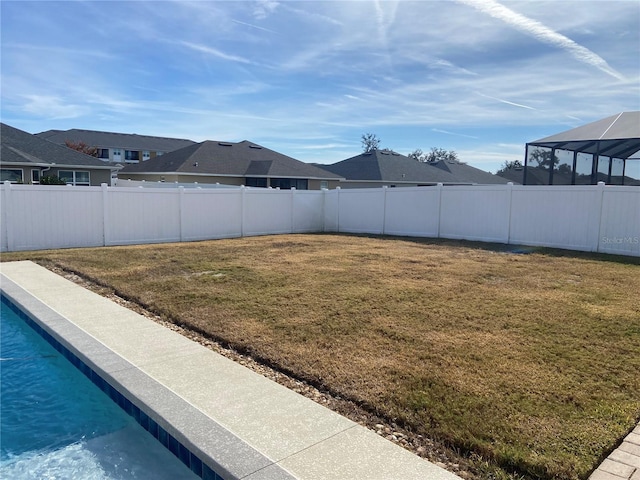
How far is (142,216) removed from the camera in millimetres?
13531

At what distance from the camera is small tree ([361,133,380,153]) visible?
70.5 metres

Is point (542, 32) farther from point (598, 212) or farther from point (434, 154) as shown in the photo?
point (434, 154)

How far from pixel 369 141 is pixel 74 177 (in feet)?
169

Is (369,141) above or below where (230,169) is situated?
above

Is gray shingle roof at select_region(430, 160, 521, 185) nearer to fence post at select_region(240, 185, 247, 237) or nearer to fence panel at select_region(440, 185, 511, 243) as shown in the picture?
fence panel at select_region(440, 185, 511, 243)

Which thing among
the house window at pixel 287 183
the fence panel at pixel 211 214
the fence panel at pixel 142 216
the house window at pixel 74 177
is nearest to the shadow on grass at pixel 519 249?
the fence panel at pixel 211 214

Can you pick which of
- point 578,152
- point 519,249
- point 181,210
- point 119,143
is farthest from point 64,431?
point 119,143

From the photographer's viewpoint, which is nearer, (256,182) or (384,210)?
(384,210)

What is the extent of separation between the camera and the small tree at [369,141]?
7050 cm

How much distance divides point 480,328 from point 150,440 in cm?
367

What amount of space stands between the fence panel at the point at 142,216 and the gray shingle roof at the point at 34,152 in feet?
41.6

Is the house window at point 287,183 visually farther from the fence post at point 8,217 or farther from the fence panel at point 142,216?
the fence post at point 8,217

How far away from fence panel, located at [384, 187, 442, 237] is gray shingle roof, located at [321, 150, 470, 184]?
49.8ft

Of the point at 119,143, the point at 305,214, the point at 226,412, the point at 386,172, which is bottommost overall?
the point at 226,412
